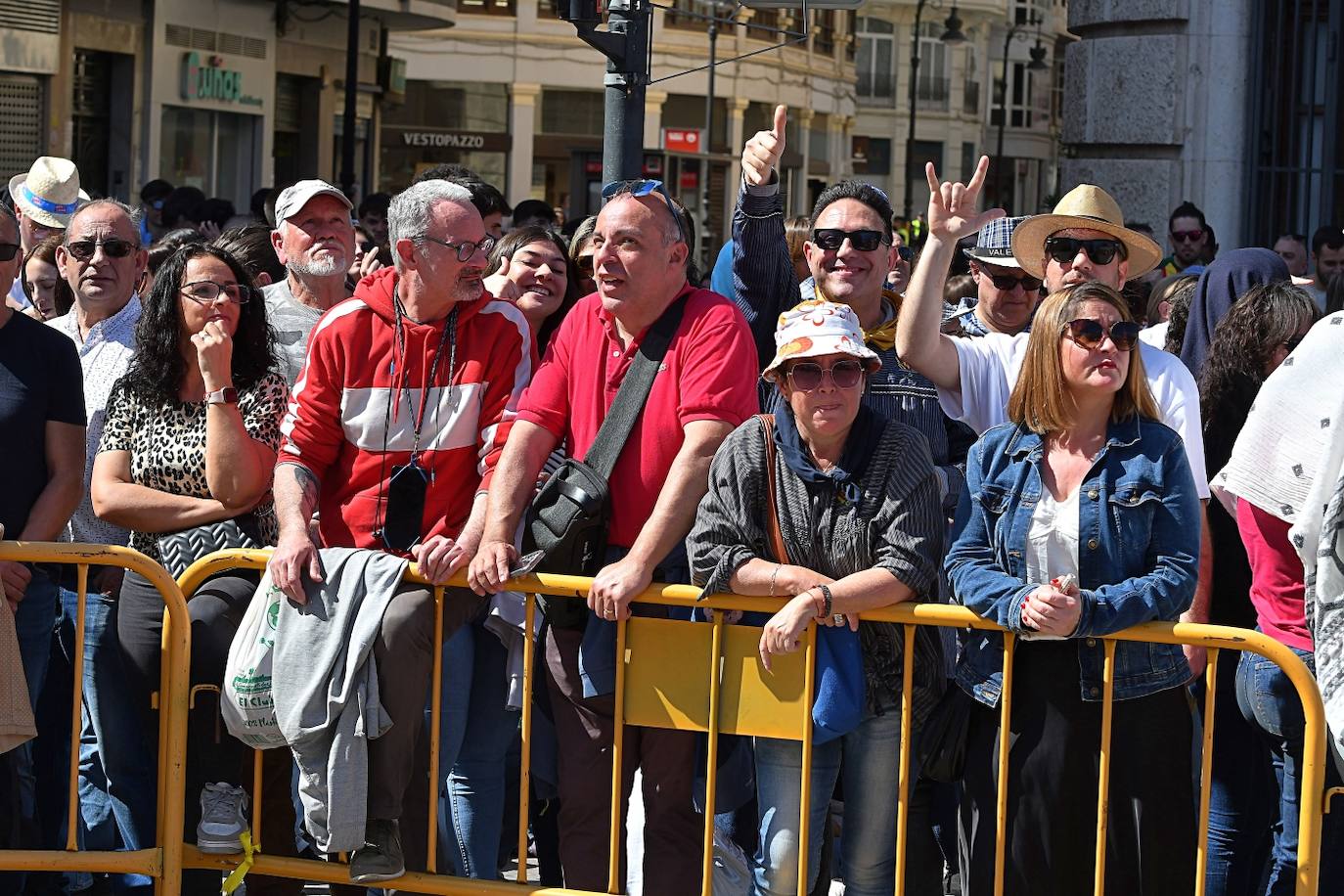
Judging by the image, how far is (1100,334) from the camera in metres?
4.57

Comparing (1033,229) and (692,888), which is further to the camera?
(1033,229)

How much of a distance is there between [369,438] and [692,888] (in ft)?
4.92

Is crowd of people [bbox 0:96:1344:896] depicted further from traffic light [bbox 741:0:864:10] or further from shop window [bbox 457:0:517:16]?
shop window [bbox 457:0:517:16]

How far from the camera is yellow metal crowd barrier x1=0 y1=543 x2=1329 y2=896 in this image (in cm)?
438

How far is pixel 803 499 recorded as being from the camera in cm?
466

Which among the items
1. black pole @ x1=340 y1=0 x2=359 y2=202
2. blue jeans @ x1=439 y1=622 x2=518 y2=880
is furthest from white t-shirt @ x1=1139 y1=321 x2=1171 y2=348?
black pole @ x1=340 y1=0 x2=359 y2=202

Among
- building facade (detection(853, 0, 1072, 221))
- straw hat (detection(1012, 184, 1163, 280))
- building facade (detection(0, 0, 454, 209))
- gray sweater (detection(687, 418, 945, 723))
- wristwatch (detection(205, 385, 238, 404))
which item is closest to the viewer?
gray sweater (detection(687, 418, 945, 723))

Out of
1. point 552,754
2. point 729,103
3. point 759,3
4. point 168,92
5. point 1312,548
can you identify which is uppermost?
point 729,103

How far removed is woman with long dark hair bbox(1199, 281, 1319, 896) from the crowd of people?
0.01 m

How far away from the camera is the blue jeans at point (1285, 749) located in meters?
4.58

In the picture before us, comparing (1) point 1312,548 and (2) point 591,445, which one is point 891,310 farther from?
(1) point 1312,548

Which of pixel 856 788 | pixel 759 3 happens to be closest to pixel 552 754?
pixel 856 788

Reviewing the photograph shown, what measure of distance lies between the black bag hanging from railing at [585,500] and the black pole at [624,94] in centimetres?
481

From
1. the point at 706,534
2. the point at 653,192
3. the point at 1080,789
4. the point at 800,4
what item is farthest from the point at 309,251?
the point at 800,4
